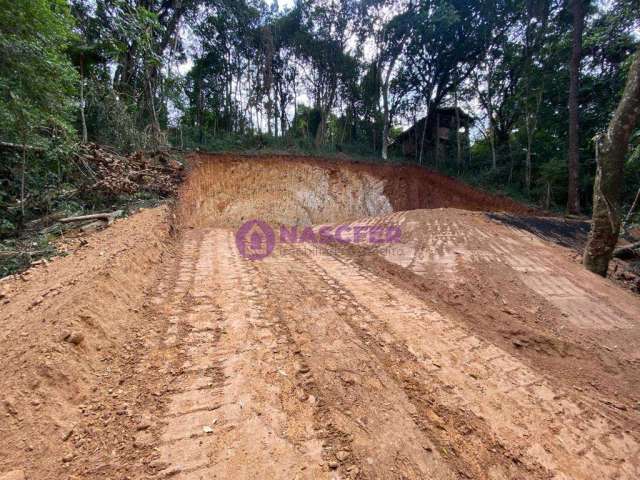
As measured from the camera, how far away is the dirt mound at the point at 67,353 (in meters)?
1.29

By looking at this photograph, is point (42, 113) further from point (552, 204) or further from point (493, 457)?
point (552, 204)

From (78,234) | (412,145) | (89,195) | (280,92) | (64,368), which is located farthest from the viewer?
(412,145)

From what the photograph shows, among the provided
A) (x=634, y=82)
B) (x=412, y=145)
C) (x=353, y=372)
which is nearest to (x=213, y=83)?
(x=412, y=145)

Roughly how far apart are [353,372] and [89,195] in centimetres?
595

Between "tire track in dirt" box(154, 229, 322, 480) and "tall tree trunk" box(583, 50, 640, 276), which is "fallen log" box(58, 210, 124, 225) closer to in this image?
"tire track in dirt" box(154, 229, 322, 480)

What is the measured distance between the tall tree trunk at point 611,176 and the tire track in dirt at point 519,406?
13.5 feet

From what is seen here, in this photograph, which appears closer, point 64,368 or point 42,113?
point 64,368

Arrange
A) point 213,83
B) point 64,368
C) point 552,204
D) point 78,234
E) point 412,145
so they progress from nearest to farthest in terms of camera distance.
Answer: point 64,368, point 78,234, point 552,204, point 213,83, point 412,145

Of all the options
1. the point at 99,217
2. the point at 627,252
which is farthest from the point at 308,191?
the point at 627,252

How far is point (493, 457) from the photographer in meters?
1.47

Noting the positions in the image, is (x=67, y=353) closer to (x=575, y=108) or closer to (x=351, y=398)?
(x=351, y=398)

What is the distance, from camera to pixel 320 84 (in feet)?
60.5

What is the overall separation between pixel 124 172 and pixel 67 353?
5853mm

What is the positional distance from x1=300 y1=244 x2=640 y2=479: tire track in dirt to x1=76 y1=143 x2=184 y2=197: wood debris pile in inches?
233
